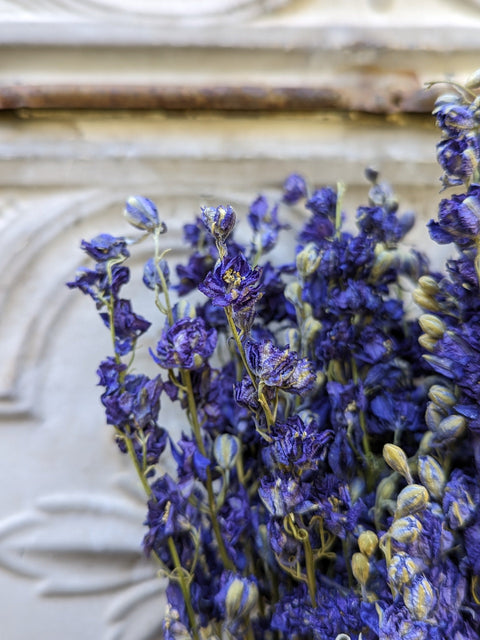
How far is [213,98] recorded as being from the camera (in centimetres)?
72

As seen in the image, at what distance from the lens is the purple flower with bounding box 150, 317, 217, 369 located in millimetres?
484

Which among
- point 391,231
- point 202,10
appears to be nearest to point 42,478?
point 391,231

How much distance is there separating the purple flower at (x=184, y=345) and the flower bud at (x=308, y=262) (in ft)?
0.38

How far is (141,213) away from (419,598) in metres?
0.36

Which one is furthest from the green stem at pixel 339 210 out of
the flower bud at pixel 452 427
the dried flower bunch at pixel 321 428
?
the flower bud at pixel 452 427

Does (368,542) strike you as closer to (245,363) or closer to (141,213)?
(245,363)

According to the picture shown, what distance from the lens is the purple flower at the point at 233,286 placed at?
1.39ft

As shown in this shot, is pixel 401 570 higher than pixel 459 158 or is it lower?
lower

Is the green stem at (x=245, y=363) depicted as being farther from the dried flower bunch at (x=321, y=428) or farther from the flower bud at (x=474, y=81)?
the flower bud at (x=474, y=81)

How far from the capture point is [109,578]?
66 centimetres

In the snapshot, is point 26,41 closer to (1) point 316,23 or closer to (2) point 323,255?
(1) point 316,23

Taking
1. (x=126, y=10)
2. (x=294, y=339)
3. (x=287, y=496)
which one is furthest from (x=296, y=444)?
(x=126, y=10)

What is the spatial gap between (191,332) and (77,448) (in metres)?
0.27

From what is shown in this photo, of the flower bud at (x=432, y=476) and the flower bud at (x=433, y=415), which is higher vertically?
the flower bud at (x=433, y=415)
